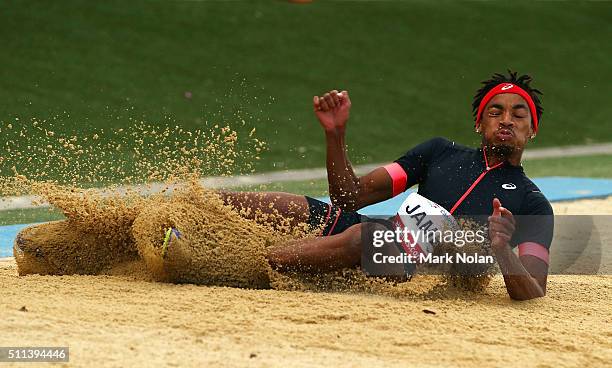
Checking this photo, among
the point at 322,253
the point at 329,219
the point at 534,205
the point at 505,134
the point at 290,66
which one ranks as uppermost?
the point at 290,66

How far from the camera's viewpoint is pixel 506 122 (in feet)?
14.7

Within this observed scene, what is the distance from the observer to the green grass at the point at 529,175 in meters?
6.80

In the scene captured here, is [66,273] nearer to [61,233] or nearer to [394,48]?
[61,233]

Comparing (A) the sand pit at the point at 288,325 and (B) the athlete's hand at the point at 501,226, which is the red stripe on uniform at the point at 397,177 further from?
(B) the athlete's hand at the point at 501,226

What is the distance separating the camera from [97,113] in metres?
10.1

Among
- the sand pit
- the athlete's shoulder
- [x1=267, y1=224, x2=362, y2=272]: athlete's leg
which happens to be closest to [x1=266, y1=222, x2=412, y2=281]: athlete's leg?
[x1=267, y1=224, x2=362, y2=272]: athlete's leg

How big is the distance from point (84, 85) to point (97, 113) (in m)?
0.97

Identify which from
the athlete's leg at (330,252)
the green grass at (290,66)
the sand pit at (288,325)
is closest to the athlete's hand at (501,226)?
the sand pit at (288,325)

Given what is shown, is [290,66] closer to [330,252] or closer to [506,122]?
[506,122]

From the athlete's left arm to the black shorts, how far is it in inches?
30.0

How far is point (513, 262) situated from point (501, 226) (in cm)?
19

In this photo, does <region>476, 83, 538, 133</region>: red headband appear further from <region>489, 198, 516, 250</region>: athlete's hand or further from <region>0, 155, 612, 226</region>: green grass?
<region>0, 155, 612, 226</region>: green grass

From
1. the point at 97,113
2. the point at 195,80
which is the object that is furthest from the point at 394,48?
the point at 97,113

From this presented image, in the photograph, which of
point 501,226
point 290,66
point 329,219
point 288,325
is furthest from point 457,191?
point 290,66
